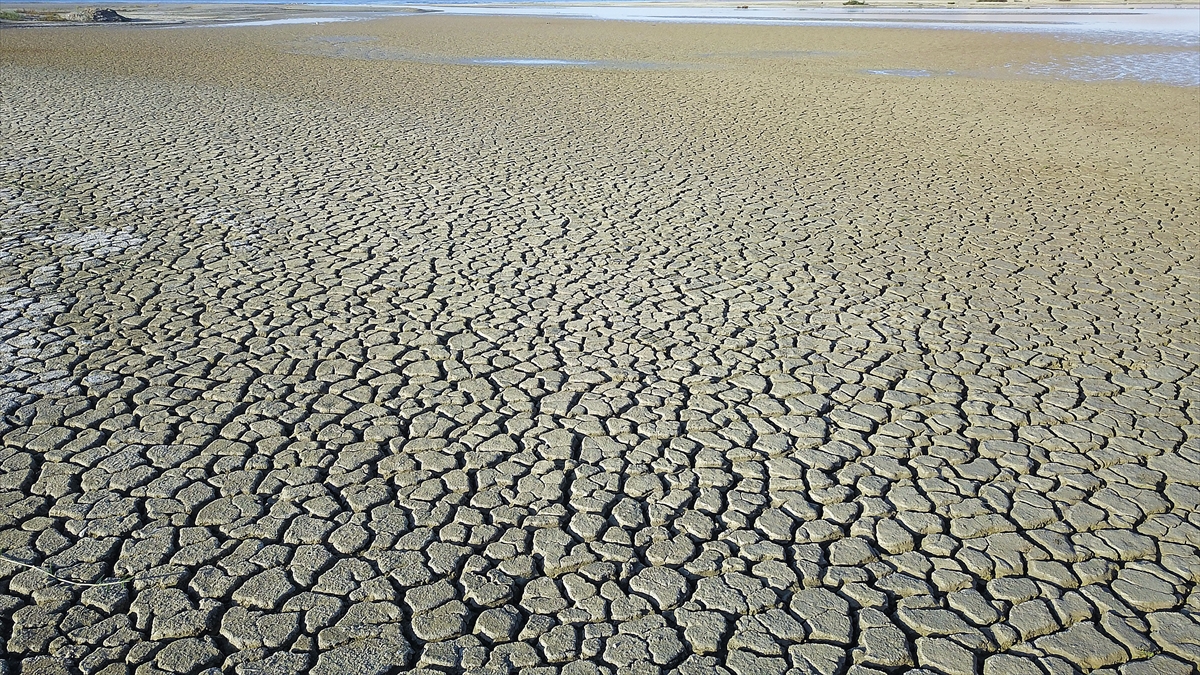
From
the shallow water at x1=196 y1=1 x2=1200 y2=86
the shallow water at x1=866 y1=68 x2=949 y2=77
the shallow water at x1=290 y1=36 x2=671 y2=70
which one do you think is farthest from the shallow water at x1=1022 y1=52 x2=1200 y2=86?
the shallow water at x1=290 y1=36 x2=671 y2=70

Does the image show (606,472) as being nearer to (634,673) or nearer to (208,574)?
(634,673)

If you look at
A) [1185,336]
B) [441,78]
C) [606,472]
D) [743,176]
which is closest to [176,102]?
[441,78]

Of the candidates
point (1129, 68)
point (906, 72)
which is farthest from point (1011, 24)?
point (906, 72)

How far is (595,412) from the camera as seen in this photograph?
4094 mm

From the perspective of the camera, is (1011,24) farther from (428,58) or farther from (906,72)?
(428,58)

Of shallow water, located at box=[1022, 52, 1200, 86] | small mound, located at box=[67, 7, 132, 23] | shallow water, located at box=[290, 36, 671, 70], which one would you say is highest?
small mound, located at box=[67, 7, 132, 23]

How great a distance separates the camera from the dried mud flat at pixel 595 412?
2861mm

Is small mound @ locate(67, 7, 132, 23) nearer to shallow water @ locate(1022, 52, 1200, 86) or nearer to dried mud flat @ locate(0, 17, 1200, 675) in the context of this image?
dried mud flat @ locate(0, 17, 1200, 675)

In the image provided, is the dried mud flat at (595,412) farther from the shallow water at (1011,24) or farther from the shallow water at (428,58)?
the shallow water at (1011,24)

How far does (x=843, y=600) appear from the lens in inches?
117

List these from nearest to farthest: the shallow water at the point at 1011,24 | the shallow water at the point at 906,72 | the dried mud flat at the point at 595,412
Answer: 1. the dried mud flat at the point at 595,412
2. the shallow water at the point at 906,72
3. the shallow water at the point at 1011,24

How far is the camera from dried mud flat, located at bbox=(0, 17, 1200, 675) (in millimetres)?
2861

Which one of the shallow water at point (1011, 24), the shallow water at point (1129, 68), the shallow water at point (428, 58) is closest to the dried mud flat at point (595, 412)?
the shallow water at point (1129, 68)

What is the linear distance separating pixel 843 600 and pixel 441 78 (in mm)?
12646
